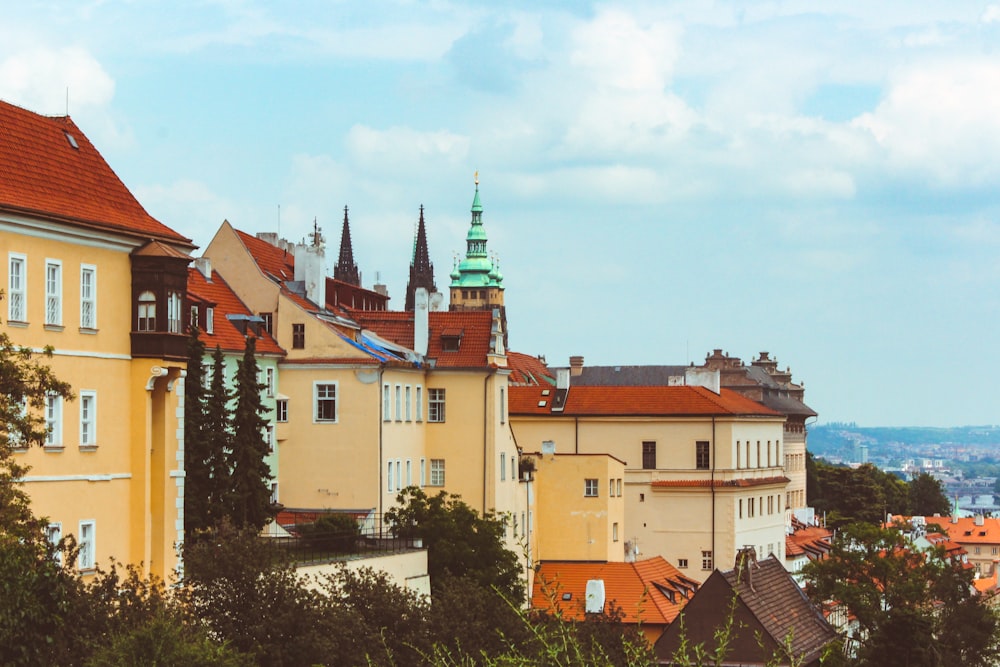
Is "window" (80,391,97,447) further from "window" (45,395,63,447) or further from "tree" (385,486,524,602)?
"tree" (385,486,524,602)

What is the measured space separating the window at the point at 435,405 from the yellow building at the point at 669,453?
65.4ft

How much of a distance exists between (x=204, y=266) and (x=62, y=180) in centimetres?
2579

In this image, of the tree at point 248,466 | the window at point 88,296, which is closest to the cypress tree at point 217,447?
the tree at point 248,466

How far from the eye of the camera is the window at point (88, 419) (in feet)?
155

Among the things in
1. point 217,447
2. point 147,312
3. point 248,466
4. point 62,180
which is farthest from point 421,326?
point 62,180

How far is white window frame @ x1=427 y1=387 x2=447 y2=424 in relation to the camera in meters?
79.4

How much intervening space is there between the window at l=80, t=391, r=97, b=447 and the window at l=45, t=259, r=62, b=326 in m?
2.19

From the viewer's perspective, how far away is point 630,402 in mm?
102062

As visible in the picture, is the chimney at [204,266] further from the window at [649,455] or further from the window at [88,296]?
the window at [649,455]

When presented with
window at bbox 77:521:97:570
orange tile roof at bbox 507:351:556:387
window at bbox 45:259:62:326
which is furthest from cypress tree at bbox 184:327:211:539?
orange tile roof at bbox 507:351:556:387

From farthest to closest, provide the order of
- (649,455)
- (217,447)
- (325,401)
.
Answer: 1. (649,455)
2. (325,401)
3. (217,447)

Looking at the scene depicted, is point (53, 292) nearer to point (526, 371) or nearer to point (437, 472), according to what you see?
point (437, 472)

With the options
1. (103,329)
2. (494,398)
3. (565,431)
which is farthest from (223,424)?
(565,431)

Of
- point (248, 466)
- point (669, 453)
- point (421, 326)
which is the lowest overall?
point (669, 453)
